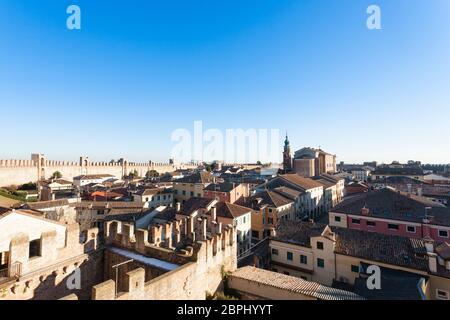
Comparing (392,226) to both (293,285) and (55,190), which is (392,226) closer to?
(293,285)

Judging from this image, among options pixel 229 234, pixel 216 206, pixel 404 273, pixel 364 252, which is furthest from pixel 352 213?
pixel 229 234

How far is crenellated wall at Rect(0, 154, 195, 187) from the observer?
205ft

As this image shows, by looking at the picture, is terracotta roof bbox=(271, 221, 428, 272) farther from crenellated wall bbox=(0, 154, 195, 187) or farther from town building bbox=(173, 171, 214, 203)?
crenellated wall bbox=(0, 154, 195, 187)

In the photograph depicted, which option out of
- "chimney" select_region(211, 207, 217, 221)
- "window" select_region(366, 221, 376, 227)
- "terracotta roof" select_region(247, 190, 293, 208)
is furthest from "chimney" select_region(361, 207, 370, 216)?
"chimney" select_region(211, 207, 217, 221)

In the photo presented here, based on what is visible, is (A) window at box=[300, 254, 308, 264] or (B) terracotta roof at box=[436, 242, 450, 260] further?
(A) window at box=[300, 254, 308, 264]

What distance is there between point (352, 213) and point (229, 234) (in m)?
21.8

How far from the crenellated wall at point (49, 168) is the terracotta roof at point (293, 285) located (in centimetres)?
7252

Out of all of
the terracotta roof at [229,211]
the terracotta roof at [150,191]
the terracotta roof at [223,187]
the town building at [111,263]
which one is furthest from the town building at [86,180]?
the town building at [111,263]

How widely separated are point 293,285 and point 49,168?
274ft

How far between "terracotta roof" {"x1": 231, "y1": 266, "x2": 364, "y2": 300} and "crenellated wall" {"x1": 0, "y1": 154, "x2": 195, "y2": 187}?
238 ft

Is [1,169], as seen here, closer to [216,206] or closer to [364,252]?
[216,206]

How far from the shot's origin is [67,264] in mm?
11008

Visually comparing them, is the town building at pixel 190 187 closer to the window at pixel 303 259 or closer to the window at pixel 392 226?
the window at pixel 303 259
